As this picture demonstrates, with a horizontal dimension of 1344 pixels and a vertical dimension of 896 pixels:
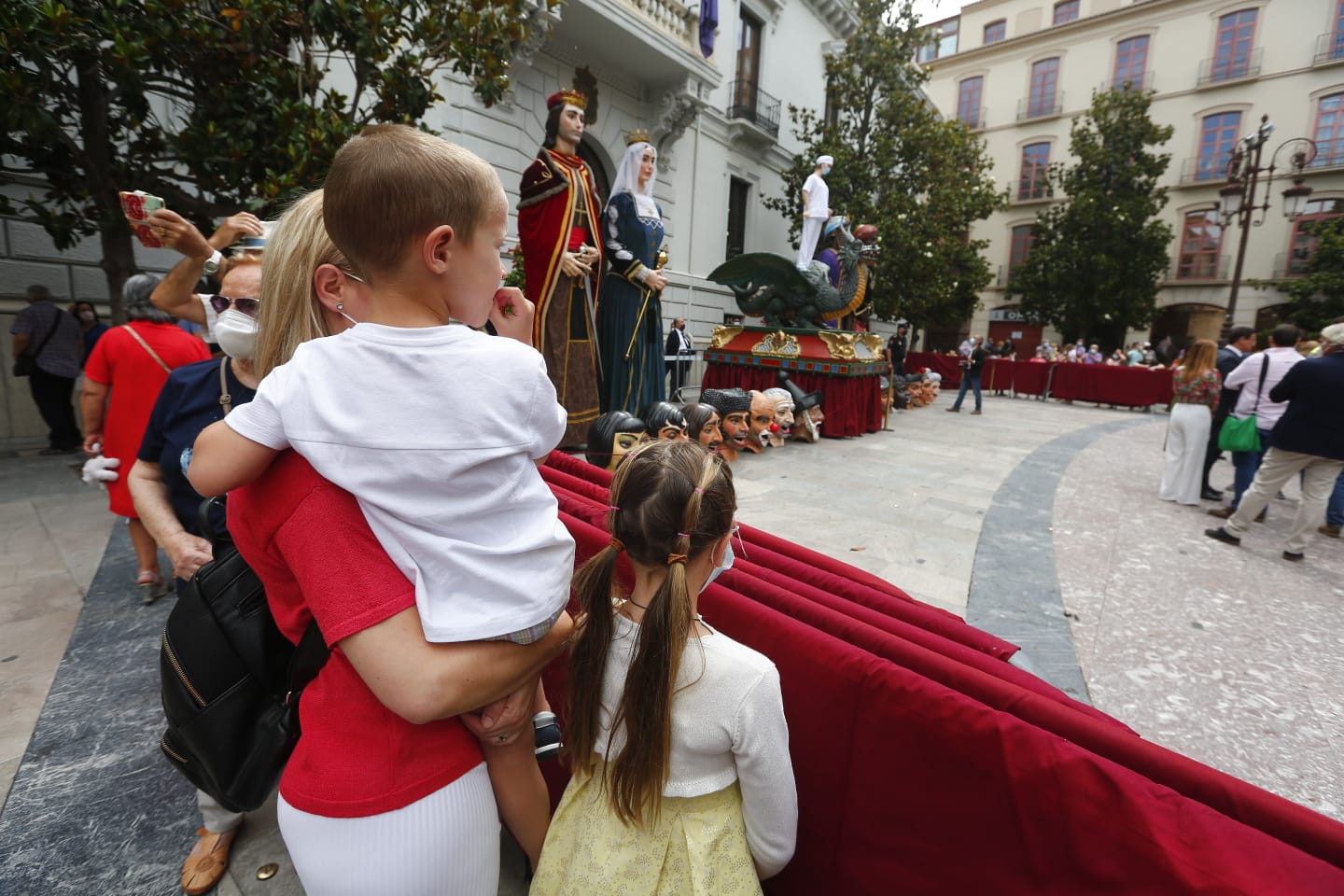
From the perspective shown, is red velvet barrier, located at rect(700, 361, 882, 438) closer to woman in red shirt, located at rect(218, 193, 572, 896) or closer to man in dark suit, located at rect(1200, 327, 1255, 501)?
man in dark suit, located at rect(1200, 327, 1255, 501)

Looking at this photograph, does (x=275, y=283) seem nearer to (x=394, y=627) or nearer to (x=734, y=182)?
(x=394, y=627)

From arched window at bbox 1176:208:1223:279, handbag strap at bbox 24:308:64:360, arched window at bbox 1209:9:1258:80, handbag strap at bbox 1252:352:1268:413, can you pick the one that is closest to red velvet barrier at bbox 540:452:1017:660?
handbag strap at bbox 1252:352:1268:413

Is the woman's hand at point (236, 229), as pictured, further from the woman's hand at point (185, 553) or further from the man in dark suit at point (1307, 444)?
the man in dark suit at point (1307, 444)

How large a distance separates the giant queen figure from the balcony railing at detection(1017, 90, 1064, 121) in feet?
113

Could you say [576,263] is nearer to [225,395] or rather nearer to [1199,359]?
[225,395]

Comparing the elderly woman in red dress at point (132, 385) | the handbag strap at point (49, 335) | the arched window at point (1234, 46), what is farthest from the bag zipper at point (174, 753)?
the arched window at point (1234, 46)

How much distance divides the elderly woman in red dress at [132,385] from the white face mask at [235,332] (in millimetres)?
1869

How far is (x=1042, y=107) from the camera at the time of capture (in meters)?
29.9

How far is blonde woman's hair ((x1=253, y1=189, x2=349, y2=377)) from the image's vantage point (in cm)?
101

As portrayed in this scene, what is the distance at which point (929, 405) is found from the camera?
1442cm

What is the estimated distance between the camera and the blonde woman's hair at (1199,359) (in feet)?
19.9

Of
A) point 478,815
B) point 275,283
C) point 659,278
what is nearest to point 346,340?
point 275,283

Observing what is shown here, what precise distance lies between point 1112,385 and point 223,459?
2001 cm

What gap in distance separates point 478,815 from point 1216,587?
497 cm
